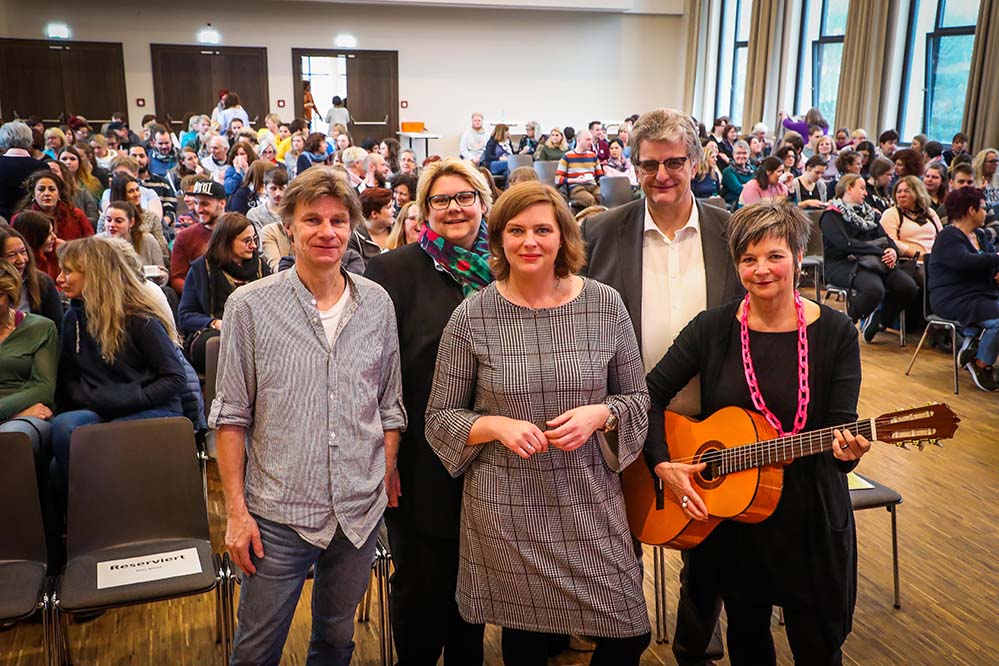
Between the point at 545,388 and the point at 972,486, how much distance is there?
3.18m

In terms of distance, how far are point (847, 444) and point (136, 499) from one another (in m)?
2.09

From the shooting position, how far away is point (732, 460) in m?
2.12

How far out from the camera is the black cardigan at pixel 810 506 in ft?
6.84

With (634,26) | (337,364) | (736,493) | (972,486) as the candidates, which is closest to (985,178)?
(972,486)

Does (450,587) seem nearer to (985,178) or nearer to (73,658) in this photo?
(73,658)

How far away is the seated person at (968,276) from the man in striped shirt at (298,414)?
4.58 metres

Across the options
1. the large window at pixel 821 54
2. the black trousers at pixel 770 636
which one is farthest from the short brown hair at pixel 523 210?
the large window at pixel 821 54

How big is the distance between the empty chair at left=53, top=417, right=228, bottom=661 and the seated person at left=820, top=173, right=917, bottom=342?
17.1 ft

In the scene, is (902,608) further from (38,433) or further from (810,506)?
(38,433)

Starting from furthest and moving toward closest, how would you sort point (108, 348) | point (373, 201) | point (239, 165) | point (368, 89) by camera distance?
point (368, 89)
point (239, 165)
point (373, 201)
point (108, 348)

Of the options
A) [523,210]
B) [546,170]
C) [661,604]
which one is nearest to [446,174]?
[523,210]

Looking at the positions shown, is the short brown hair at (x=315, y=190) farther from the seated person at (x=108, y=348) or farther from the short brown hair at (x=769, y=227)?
the seated person at (x=108, y=348)

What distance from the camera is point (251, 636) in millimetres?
1957

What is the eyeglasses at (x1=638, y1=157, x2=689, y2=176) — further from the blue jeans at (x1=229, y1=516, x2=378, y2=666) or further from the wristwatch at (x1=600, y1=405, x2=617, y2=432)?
the blue jeans at (x1=229, y1=516, x2=378, y2=666)
